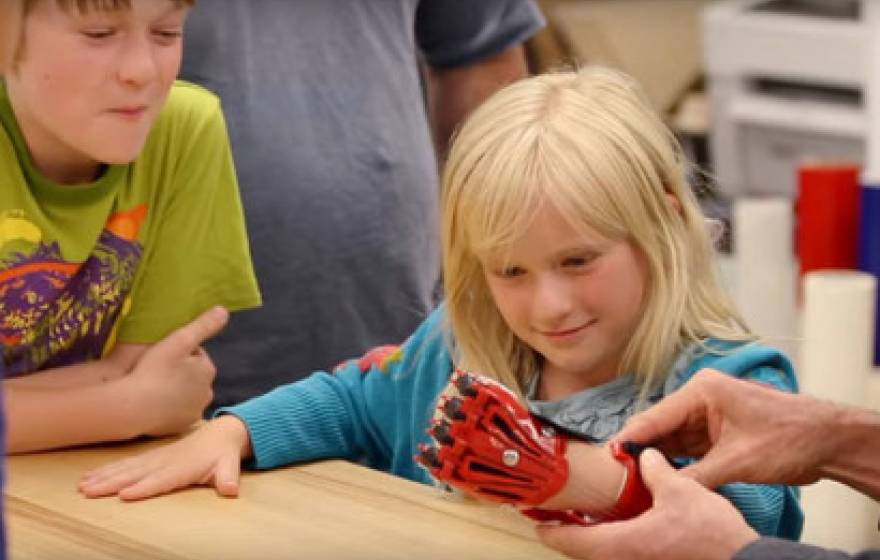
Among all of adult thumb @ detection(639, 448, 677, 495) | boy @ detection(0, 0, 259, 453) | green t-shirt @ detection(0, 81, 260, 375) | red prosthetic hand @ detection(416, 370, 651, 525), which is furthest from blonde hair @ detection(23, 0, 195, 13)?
adult thumb @ detection(639, 448, 677, 495)

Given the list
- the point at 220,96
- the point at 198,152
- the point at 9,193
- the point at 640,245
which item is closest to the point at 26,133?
the point at 9,193

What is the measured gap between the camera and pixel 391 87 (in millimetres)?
1776

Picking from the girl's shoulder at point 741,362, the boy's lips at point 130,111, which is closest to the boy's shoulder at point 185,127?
the boy's lips at point 130,111

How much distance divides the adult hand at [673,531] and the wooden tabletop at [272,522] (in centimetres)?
7

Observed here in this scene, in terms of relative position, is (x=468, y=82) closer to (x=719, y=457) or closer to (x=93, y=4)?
(x=93, y=4)

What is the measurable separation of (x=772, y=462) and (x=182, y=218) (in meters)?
0.56

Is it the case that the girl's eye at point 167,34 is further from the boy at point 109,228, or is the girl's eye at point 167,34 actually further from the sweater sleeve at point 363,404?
the sweater sleeve at point 363,404

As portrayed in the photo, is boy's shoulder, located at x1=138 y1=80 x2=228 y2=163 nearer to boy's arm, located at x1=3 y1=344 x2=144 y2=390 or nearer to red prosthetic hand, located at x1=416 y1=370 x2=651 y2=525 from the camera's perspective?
boy's arm, located at x1=3 y1=344 x2=144 y2=390

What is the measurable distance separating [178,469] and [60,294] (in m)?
0.19

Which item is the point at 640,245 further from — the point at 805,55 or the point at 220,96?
the point at 805,55

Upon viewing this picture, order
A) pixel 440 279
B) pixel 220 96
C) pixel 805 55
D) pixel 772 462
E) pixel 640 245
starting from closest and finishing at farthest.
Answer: pixel 772 462 < pixel 640 245 < pixel 220 96 < pixel 440 279 < pixel 805 55

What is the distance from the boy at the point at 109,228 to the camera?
1319mm

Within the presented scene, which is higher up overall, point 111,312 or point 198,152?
point 198,152

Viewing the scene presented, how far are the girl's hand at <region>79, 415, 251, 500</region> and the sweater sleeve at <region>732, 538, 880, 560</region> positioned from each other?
0.45 metres
